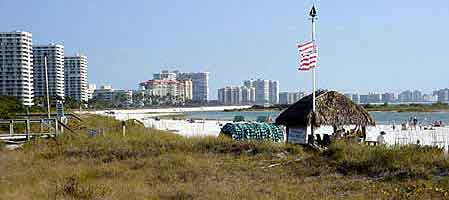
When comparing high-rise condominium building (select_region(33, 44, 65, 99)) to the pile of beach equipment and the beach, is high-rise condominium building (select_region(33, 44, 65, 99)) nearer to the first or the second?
the beach

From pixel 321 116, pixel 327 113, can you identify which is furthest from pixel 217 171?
pixel 327 113

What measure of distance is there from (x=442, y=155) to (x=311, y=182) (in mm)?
3932

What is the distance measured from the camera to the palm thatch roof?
71.8 feet

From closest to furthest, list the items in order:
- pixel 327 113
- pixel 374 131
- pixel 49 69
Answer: pixel 327 113 → pixel 374 131 → pixel 49 69

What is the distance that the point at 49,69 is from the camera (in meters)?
93.1

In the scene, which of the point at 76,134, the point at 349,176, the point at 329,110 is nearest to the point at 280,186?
the point at 349,176

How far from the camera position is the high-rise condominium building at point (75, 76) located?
405ft

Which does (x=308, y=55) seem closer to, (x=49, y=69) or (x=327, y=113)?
(x=327, y=113)

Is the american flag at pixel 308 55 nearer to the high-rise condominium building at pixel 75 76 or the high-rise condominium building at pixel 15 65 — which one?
the high-rise condominium building at pixel 15 65

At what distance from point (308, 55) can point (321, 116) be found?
85.5 inches

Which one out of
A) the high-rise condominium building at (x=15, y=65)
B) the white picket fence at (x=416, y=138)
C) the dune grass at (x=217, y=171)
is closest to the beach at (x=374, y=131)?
the white picket fence at (x=416, y=138)

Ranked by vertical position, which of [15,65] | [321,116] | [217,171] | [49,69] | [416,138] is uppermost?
[49,69]

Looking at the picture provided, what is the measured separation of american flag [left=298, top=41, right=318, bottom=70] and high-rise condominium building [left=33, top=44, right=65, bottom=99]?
67.6 meters

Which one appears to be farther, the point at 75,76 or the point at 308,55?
the point at 75,76
